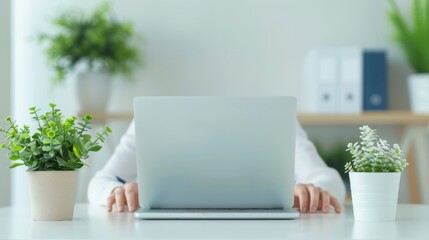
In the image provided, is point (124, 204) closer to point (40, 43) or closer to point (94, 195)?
point (94, 195)

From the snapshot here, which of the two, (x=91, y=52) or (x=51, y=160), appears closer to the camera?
(x=51, y=160)

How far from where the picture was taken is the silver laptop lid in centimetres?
143

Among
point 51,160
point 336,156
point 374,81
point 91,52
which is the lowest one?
point 336,156

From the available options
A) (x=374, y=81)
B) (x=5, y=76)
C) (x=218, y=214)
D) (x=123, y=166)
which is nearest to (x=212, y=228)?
(x=218, y=214)

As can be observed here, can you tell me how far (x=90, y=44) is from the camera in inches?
142

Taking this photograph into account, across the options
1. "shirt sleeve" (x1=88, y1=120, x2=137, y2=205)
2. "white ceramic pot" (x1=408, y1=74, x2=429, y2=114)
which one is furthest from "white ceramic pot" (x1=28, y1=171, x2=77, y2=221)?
"white ceramic pot" (x1=408, y1=74, x2=429, y2=114)

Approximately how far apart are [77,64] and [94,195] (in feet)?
6.25

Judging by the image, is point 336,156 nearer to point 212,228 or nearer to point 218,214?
point 218,214

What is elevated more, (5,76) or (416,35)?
(416,35)

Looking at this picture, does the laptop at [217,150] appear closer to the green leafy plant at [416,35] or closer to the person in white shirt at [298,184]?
the person in white shirt at [298,184]

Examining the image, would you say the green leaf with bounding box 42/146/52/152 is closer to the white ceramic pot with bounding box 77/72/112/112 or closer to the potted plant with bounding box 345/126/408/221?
the potted plant with bounding box 345/126/408/221

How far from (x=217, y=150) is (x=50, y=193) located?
0.35m

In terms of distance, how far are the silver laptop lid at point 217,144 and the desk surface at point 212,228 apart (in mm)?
78

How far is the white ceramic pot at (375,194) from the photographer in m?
1.44
